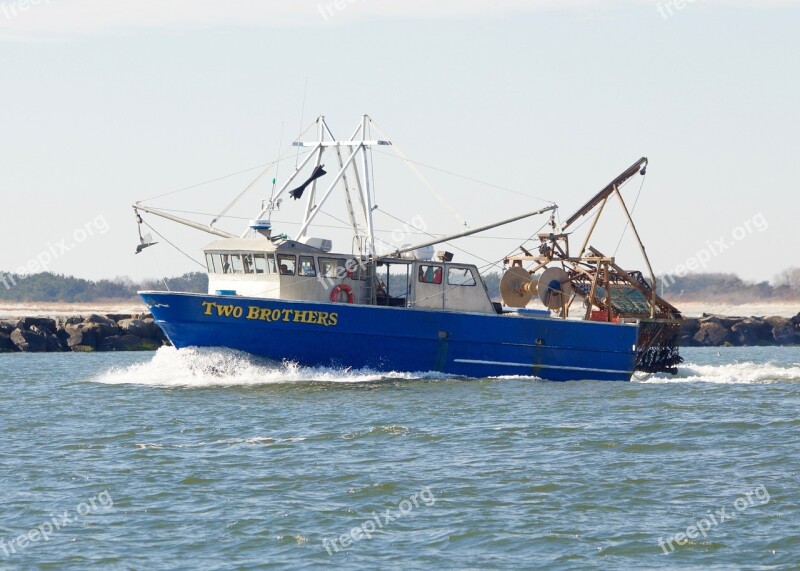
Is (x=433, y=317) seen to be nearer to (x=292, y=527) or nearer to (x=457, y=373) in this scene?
(x=457, y=373)

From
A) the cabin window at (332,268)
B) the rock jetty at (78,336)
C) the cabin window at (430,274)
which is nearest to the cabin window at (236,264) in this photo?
the cabin window at (332,268)

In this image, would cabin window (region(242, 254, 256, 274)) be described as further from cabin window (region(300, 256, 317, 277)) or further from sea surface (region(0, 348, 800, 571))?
sea surface (region(0, 348, 800, 571))

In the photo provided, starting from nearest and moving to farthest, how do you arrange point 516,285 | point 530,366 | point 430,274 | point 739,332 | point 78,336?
point 430,274, point 530,366, point 516,285, point 78,336, point 739,332

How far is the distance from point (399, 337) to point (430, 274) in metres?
2.28

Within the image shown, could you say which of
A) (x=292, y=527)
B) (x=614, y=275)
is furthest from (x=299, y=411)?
(x=614, y=275)

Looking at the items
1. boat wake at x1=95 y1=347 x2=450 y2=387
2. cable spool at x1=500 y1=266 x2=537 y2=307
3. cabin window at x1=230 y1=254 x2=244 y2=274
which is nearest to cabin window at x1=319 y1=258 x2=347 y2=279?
cabin window at x1=230 y1=254 x2=244 y2=274

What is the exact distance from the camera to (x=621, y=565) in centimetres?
1260

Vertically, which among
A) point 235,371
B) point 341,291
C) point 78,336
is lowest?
point 235,371

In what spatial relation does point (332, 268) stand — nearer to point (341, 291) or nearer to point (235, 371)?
point (341, 291)

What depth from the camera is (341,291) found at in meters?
30.2

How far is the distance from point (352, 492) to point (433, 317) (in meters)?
14.4

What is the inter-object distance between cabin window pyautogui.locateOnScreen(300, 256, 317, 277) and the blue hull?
1.43 m

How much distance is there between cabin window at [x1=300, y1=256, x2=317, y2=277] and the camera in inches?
1175

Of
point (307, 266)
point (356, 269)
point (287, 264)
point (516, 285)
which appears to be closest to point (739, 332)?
point (516, 285)
